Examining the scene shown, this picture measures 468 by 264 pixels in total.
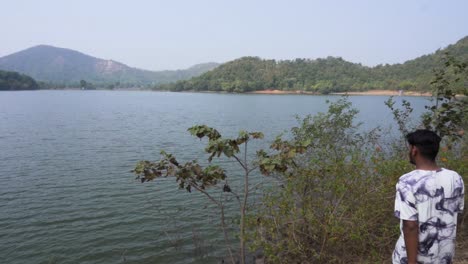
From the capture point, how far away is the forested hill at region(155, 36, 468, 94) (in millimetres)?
129625

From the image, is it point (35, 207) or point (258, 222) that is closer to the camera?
point (258, 222)

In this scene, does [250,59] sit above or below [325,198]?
above

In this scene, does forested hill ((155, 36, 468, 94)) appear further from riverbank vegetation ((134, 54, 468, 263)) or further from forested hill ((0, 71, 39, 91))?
riverbank vegetation ((134, 54, 468, 263))

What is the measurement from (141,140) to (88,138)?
167 inches

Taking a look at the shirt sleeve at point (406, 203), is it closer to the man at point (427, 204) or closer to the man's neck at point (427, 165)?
the man at point (427, 204)

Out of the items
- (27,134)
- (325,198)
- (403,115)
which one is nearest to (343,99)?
(403,115)

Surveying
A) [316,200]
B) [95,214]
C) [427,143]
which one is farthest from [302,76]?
[427,143]

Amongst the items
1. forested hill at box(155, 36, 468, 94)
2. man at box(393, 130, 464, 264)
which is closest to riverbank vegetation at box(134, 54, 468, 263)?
man at box(393, 130, 464, 264)

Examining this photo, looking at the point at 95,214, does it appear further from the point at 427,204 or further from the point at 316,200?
the point at 427,204

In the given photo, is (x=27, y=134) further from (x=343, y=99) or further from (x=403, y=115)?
(x=403, y=115)

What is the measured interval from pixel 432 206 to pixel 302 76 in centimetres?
15276

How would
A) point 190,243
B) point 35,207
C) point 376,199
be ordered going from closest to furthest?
point 376,199
point 190,243
point 35,207

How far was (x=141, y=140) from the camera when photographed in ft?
82.9

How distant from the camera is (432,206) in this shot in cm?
274
